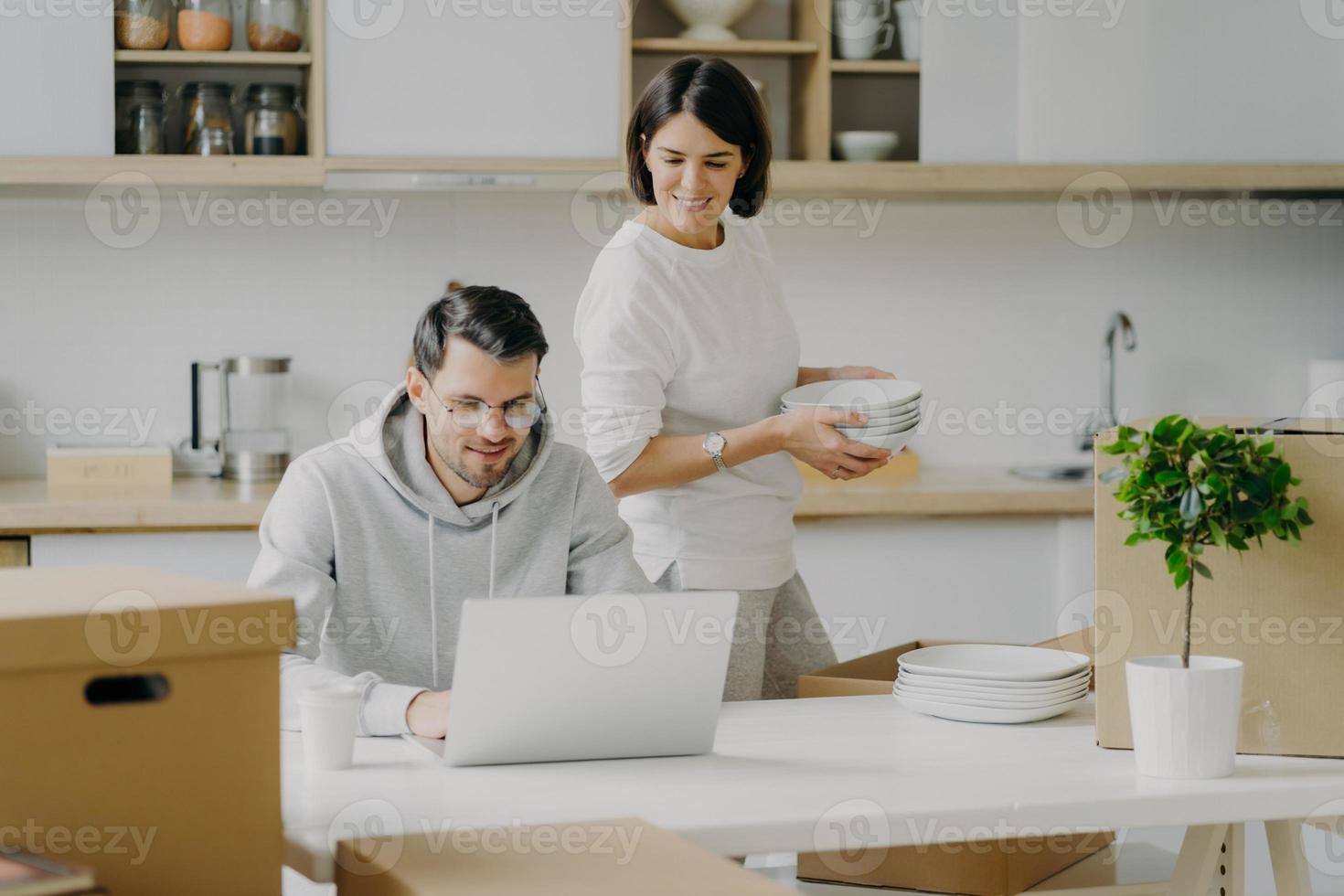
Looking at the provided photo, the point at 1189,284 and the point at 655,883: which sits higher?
the point at 1189,284

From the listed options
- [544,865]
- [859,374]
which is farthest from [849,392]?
[544,865]

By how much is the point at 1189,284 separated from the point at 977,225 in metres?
0.60

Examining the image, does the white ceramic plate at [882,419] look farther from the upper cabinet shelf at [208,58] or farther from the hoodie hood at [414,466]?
the upper cabinet shelf at [208,58]

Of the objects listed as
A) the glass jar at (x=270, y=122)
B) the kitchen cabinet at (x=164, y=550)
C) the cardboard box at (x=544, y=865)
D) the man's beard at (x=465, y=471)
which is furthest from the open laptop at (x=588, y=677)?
the glass jar at (x=270, y=122)

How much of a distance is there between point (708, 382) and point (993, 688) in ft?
2.19

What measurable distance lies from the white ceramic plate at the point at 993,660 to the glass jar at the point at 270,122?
211 cm

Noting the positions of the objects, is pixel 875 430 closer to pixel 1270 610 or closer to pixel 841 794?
pixel 1270 610

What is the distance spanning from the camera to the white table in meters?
1.35

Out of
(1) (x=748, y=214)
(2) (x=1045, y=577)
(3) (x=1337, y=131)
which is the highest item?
(3) (x=1337, y=131)

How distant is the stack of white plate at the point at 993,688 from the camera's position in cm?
172

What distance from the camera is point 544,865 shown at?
1.20 m

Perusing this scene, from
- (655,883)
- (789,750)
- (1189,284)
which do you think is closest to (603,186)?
(1189,284)

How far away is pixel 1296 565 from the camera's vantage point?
1.58 meters

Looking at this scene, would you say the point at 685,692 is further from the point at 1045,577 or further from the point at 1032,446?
the point at 1032,446
